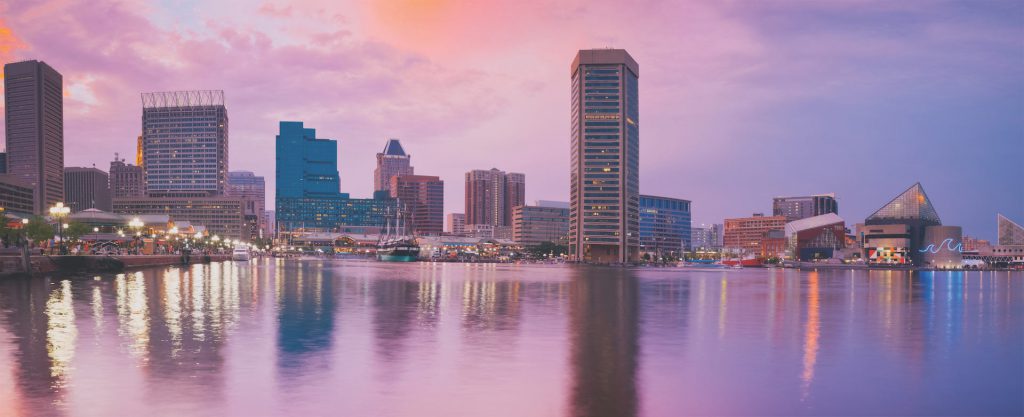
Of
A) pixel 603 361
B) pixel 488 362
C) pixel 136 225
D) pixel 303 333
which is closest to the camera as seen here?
pixel 488 362

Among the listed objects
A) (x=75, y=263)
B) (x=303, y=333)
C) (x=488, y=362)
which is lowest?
(x=75, y=263)

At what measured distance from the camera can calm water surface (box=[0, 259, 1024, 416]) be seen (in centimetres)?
1638

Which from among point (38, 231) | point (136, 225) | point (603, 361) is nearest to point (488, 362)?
point (603, 361)

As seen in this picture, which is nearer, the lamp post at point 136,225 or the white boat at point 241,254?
the lamp post at point 136,225

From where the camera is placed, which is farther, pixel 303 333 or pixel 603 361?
pixel 303 333

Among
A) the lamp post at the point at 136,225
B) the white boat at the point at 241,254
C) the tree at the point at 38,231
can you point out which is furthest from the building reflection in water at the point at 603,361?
the white boat at the point at 241,254

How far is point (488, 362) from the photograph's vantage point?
22109 millimetres

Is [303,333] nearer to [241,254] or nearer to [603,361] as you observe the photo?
[603,361]

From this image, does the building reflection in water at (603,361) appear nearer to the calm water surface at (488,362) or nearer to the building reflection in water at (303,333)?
the calm water surface at (488,362)

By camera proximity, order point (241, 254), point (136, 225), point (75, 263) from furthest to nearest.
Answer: point (241, 254) < point (136, 225) < point (75, 263)

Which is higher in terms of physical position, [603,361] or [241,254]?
[603,361]

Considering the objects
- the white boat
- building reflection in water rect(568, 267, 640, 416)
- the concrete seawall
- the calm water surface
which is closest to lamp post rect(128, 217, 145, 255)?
the concrete seawall

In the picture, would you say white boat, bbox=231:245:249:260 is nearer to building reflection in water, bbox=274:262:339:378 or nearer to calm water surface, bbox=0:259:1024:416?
building reflection in water, bbox=274:262:339:378

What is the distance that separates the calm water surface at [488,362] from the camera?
645 inches
